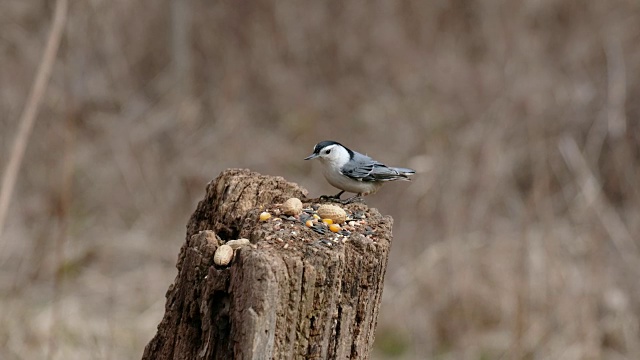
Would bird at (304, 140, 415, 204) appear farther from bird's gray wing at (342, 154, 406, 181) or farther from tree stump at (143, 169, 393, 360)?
tree stump at (143, 169, 393, 360)

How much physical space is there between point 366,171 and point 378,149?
20.0 ft

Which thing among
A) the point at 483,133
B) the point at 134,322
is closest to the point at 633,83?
the point at 483,133

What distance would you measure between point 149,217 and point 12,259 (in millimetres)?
1583

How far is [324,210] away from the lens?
264 cm

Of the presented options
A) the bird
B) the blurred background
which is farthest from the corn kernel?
the blurred background

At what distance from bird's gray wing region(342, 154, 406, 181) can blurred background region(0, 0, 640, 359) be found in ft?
4.72

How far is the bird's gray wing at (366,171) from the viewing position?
11.9 feet

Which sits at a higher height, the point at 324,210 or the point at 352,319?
the point at 324,210

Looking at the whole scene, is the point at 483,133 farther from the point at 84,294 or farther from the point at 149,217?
→ the point at 84,294

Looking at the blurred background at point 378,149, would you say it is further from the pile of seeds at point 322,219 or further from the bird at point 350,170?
the pile of seeds at point 322,219

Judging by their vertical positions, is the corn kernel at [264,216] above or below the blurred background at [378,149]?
below

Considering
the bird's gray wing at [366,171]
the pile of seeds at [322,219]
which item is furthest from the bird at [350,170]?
the pile of seeds at [322,219]

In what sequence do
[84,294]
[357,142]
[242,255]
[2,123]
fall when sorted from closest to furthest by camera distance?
[242,255] → [84,294] → [2,123] → [357,142]

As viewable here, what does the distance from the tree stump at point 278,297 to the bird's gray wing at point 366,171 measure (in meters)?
1.13
